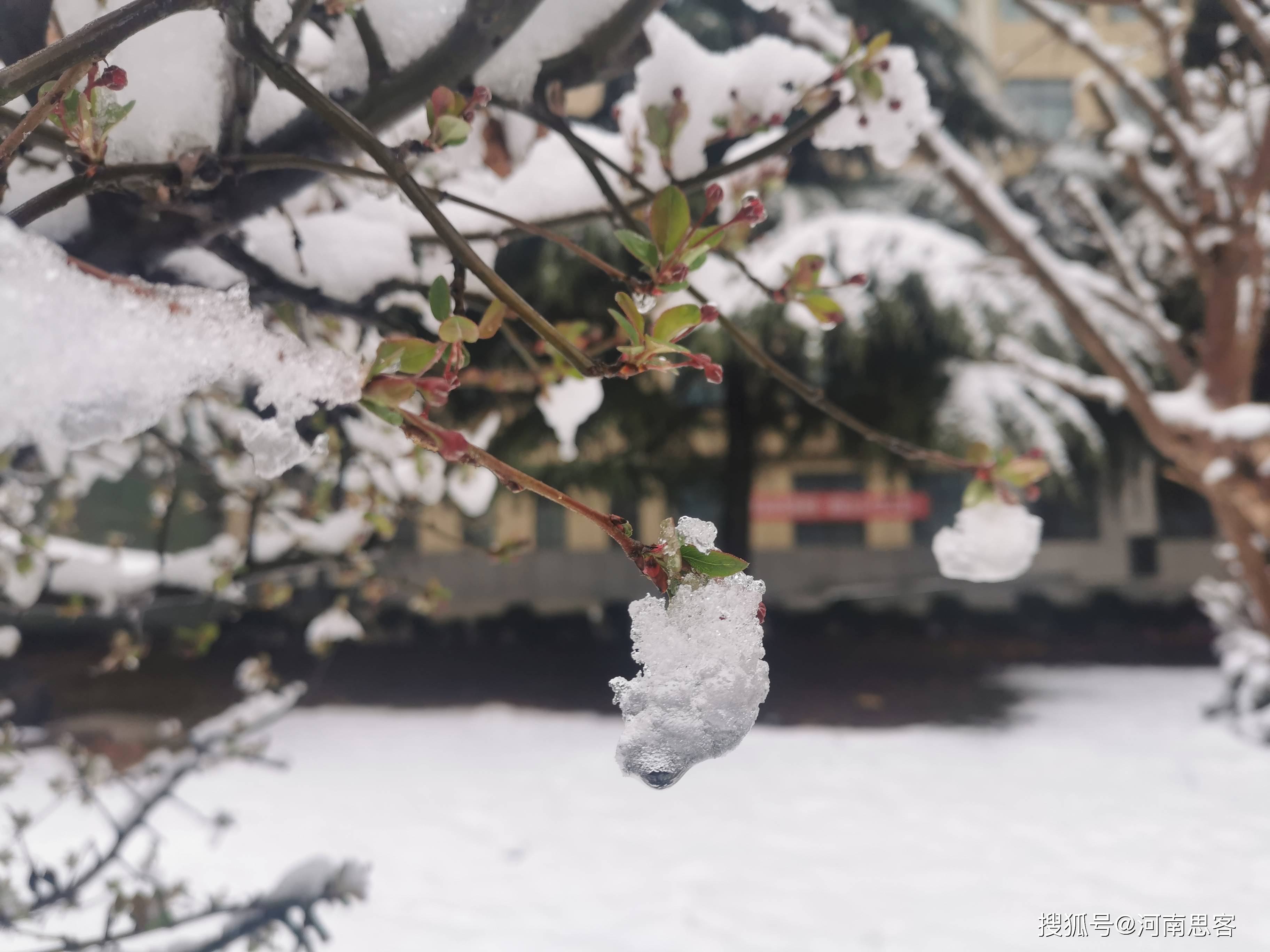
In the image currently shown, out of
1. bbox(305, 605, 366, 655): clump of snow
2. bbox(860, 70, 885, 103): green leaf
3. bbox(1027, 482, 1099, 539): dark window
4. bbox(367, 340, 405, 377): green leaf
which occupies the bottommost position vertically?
bbox(305, 605, 366, 655): clump of snow

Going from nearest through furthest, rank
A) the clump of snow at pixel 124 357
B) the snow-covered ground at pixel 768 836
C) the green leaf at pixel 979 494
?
the clump of snow at pixel 124 357 < the green leaf at pixel 979 494 < the snow-covered ground at pixel 768 836

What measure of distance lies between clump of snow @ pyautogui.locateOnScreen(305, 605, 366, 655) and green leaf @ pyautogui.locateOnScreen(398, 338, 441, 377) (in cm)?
168

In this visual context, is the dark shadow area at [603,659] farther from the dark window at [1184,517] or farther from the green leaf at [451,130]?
the green leaf at [451,130]

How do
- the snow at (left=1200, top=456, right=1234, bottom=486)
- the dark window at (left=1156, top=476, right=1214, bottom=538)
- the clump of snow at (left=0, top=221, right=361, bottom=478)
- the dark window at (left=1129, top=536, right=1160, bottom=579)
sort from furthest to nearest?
the dark window at (left=1129, top=536, right=1160, bottom=579) → the dark window at (left=1156, top=476, right=1214, bottom=538) → the snow at (left=1200, top=456, right=1234, bottom=486) → the clump of snow at (left=0, top=221, right=361, bottom=478)

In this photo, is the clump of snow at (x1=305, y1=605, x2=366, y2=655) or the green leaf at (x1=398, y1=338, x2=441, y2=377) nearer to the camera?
the green leaf at (x1=398, y1=338, x2=441, y2=377)

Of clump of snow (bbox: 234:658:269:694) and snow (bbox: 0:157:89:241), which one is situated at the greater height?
snow (bbox: 0:157:89:241)

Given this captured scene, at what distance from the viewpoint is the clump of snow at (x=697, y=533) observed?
0.52m

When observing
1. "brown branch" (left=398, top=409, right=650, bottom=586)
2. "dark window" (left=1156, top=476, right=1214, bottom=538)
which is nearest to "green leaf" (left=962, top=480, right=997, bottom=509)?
"brown branch" (left=398, top=409, right=650, bottom=586)

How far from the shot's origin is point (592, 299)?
591 cm

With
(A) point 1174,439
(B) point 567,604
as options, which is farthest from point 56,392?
(B) point 567,604

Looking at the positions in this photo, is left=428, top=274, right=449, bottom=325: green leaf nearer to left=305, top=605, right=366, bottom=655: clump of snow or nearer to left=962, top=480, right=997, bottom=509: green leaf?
left=962, top=480, right=997, bottom=509: green leaf

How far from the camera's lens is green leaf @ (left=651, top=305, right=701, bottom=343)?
55cm

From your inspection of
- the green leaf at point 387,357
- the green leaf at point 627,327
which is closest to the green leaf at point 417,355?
the green leaf at point 387,357

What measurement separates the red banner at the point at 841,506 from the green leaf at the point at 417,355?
8.32 metres
